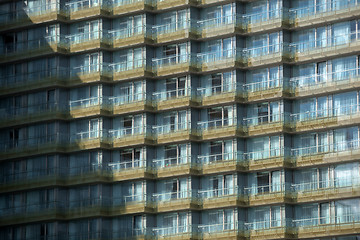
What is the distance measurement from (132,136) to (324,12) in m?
25.1

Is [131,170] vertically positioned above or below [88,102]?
below

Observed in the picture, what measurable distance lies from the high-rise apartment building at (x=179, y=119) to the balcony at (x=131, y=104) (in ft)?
0.51

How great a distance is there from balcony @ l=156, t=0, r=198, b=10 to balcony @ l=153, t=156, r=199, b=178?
55.1ft

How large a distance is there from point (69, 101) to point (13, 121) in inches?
284

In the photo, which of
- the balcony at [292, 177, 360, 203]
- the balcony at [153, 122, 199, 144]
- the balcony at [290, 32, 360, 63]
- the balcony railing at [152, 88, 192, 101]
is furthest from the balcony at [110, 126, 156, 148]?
the balcony at [290, 32, 360, 63]

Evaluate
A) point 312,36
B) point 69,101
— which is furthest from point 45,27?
point 312,36

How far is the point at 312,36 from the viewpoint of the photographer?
483 ft

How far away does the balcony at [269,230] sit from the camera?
5600 inches

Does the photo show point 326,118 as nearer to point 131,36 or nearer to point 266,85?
point 266,85

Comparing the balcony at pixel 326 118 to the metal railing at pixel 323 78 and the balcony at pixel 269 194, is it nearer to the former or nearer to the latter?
the metal railing at pixel 323 78

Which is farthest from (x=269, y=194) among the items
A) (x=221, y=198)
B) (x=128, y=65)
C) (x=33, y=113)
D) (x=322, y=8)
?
(x=33, y=113)

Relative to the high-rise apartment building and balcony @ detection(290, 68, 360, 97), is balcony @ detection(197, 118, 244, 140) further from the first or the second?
balcony @ detection(290, 68, 360, 97)

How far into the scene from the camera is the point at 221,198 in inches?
5778

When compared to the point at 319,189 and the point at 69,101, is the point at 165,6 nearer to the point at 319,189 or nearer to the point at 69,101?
the point at 69,101
